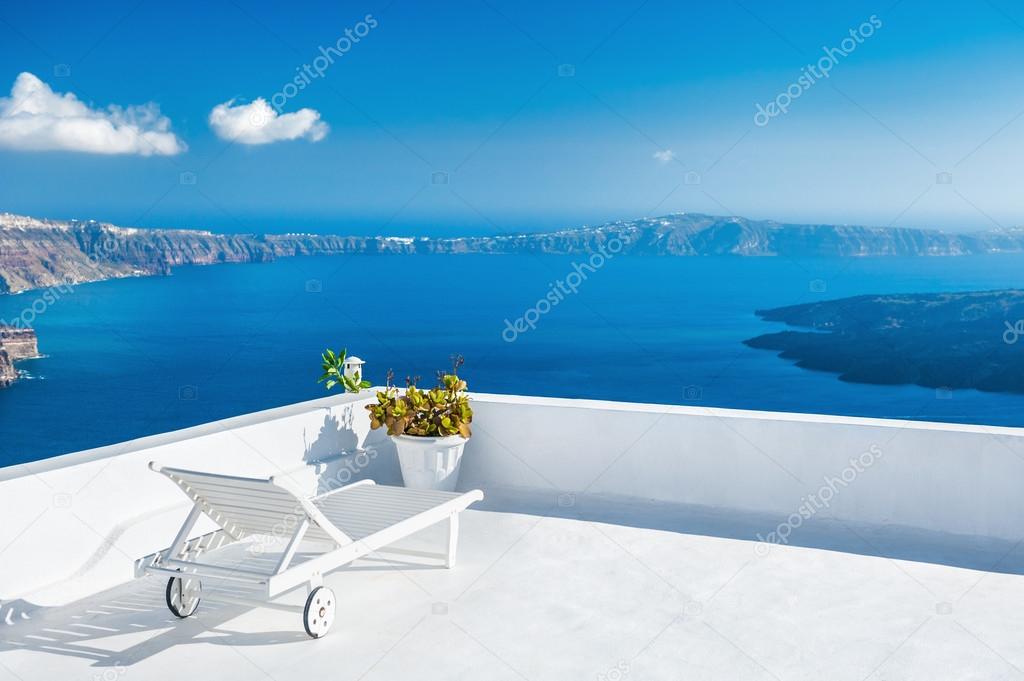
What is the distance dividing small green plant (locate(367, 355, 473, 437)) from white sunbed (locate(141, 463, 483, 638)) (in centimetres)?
136

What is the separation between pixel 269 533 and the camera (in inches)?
135

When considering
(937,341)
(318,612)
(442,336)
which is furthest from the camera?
(442,336)

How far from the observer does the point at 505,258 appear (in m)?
30.8

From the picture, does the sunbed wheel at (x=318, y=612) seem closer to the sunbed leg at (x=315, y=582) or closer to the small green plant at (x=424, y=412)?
the sunbed leg at (x=315, y=582)

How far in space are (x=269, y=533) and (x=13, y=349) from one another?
38.2m

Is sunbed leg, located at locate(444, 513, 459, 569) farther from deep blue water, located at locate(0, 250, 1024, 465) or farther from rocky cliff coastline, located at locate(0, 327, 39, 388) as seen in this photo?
rocky cliff coastline, located at locate(0, 327, 39, 388)

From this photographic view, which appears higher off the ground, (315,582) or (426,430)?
(426,430)

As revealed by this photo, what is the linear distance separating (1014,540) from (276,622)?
11.0ft

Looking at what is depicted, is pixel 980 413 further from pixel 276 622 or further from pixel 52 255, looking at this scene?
pixel 276 622

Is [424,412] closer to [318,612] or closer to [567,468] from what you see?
[567,468]

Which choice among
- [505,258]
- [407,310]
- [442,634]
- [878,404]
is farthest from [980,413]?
[442,634]

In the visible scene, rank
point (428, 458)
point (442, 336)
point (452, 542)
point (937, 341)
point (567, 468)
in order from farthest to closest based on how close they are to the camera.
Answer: point (442, 336) → point (937, 341) → point (567, 468) → point (428, 458) → point (452, 542)

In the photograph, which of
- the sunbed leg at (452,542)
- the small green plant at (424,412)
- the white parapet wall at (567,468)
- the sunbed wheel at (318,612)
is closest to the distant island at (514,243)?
the white parapet wall at (567,468)

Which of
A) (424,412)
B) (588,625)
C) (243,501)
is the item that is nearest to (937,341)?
(424,412)
